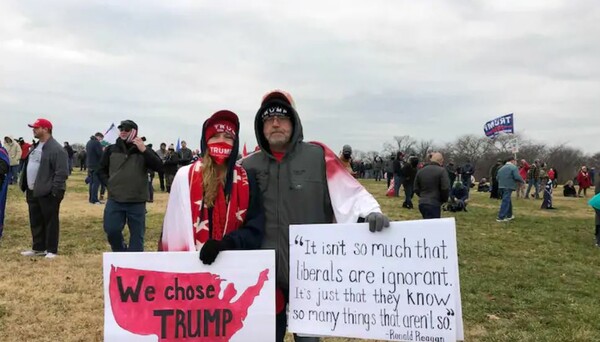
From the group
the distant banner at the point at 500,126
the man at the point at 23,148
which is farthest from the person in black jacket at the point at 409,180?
the man at the point at 23,148

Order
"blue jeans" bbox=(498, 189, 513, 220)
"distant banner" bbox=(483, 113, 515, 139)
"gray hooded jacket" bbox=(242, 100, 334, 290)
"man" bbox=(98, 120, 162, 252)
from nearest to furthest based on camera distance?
1. "gray hooded jacket" bbox=(242, 100, 334, 290)
2. "man" bbox=(98, 120, 162, 252)
3. "blue jeans" bbox=(498, 189, 513, 220)
4. "distant banner" bbox=(483, 113, 515, 139)

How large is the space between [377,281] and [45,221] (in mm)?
6378

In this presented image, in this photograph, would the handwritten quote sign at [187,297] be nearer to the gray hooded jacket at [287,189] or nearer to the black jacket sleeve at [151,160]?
the gray hooded jacket at [287,189]

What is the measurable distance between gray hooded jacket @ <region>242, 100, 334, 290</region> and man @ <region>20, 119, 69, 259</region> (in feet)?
17.3

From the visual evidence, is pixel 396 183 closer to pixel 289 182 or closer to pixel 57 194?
pixel 57 194

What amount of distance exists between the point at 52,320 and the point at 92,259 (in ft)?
8.96

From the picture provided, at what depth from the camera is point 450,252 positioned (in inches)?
101

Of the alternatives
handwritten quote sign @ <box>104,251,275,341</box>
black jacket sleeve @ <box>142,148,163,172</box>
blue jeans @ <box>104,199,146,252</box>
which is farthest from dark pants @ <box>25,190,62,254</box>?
handwritten quote sign @ <box>104,251,275,341</box>

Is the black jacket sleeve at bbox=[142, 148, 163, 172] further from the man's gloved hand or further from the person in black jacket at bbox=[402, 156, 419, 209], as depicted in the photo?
the person in black jacket at bbox=[402, 156, 419, 209]

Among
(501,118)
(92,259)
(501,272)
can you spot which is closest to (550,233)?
(501,272)

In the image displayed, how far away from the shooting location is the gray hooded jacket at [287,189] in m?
Result: 2.77

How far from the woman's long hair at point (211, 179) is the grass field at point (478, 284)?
248cm

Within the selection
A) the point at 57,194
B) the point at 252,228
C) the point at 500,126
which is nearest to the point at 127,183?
the point at 57,194

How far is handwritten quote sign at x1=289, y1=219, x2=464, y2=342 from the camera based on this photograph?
2572 mm
